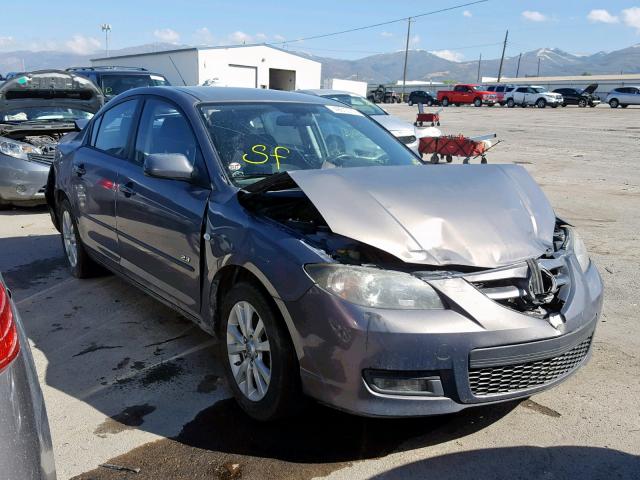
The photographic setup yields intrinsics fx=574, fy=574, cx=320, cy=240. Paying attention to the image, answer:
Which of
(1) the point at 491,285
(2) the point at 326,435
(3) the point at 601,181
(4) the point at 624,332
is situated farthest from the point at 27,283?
(3) the point at 601,181

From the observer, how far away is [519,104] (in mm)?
48906

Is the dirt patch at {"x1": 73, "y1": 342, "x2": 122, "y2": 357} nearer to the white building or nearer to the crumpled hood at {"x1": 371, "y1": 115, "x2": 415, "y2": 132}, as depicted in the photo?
the crumpled hood at {"x1": 371, "y1": 115, "x2": 415, "y2": 132}

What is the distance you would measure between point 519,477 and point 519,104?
166 ft

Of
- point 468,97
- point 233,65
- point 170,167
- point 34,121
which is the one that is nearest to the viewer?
point 170,167

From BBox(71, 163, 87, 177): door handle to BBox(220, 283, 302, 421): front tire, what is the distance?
7.71ft

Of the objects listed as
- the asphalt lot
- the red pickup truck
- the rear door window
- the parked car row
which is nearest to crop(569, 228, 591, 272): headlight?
the asphalt lot

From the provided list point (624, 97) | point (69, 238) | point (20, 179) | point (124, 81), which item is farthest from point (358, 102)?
point (624, 97)

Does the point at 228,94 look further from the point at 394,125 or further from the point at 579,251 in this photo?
the point at 394,125

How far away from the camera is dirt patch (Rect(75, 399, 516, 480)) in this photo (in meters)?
2.60

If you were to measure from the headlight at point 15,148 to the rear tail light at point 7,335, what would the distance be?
6.82 m

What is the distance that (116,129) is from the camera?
4.52 m

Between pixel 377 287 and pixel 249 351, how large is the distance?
85 centimetres

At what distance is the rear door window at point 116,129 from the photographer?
4.32 metres

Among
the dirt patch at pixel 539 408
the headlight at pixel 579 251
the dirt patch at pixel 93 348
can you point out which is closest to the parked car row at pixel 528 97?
the headlight at pixel 579 251
